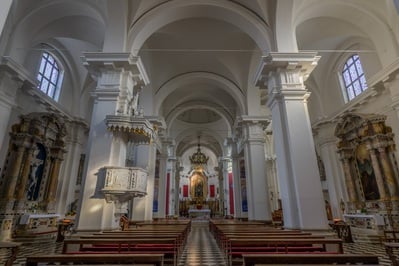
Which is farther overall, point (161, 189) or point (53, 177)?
point (161, 189)

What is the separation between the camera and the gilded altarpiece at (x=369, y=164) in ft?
23.8

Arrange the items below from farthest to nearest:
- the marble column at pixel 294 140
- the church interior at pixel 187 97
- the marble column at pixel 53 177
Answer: the marble column at pixel 53 177 → the church interior at pixel 187 97 → the marble column at pixel 294 140

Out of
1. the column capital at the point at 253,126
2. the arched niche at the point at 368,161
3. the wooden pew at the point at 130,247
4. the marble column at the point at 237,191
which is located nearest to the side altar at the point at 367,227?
the arched niche at the point at 368,161

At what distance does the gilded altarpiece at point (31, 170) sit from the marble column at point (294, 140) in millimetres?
8134

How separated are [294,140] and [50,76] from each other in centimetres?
1030

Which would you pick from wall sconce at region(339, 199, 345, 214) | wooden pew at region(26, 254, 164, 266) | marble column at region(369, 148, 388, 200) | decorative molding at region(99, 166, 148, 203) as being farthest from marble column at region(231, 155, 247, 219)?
wooden pew at region(26, 254, 164, 266)

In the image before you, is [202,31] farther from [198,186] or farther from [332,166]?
[198,186]

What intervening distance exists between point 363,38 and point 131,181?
10.3m

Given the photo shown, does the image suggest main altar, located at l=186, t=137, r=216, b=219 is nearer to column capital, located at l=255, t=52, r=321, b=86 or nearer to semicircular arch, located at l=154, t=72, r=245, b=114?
semicircular arch, located at l=154, t=72, r=245, b=114

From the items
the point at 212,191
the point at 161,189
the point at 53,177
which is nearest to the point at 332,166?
the point at 161,189

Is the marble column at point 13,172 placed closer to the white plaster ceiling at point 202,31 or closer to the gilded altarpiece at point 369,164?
the white plaster ceiling at point 202,31

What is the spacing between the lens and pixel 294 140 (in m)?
5.11

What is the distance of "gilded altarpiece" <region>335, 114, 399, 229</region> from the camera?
23.8ft

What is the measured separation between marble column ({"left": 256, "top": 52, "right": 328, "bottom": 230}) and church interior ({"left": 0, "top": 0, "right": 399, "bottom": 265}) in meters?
0.03
